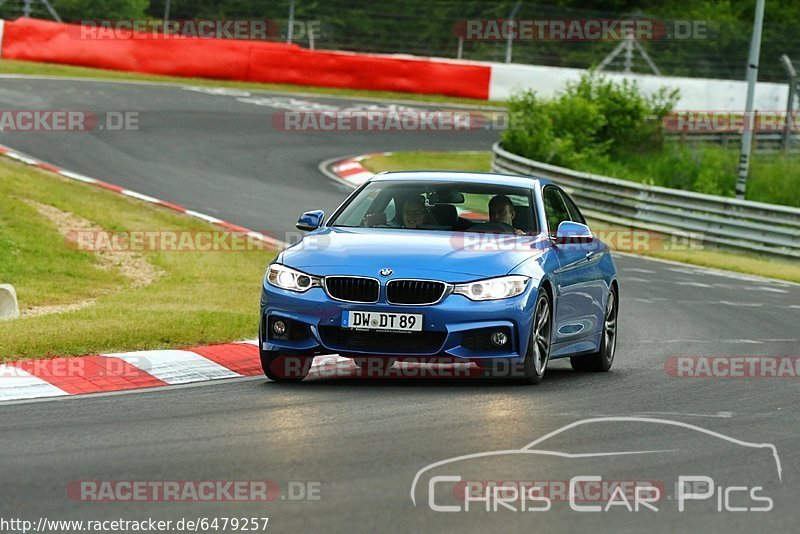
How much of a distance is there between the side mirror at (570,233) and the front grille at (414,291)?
1461 mm

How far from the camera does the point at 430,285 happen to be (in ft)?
31.5

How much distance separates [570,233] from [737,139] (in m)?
29.3

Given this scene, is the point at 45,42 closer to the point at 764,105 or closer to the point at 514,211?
the point at 764,105

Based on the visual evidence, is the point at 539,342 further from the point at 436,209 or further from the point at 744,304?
the point at 744,304

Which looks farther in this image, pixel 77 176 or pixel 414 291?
pixel 77 176

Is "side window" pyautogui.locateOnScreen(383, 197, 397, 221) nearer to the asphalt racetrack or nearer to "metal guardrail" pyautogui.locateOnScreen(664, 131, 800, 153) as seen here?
the asphalt racetrack

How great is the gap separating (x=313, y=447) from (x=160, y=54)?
32.7m

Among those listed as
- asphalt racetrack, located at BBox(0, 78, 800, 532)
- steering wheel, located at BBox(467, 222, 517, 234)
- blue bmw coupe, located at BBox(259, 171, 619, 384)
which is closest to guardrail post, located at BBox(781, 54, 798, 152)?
asphalt racetrack, located at BBox(0, 78, 800, 532)

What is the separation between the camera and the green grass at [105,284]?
1114 centimetres

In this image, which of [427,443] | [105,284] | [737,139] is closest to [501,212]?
[427,443]

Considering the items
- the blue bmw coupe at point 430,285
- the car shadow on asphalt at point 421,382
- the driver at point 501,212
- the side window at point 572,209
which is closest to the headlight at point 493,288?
the blue bmw coupe at point 430,285

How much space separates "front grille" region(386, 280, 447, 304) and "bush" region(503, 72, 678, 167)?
2212 centimetres

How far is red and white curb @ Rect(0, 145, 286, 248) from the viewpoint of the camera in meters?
20.3

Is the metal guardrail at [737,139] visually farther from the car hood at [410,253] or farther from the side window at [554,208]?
the car hood at [410,253]
